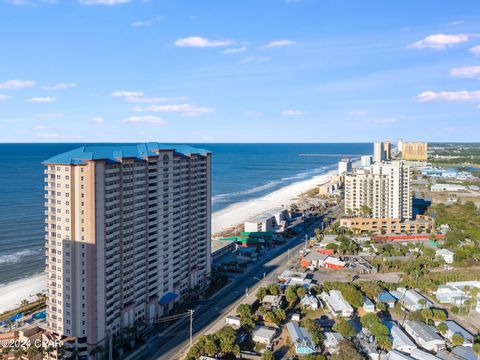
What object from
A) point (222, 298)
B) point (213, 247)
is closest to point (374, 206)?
point (213, 247)

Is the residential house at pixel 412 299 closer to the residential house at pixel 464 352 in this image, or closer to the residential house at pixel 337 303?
the residential house at pixel 337 303

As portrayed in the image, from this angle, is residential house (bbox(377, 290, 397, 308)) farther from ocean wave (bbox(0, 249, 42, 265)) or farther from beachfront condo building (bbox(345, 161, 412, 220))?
ocean wave (bbox(0, 249, 42, 265))

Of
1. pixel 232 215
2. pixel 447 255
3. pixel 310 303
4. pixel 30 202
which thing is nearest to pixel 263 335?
pixel 310 303

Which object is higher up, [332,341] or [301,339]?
[301,339]

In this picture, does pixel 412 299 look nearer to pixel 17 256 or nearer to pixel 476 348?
pixel 476 348

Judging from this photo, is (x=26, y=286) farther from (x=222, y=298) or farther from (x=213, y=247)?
(x=213, y=247)

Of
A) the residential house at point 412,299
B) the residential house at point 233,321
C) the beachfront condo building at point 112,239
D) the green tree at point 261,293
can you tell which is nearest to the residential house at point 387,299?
the residential house at point 412,299
